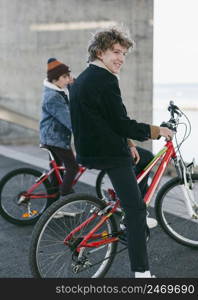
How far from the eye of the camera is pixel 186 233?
411 cm

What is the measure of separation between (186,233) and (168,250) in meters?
0.39

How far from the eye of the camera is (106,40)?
2752mm

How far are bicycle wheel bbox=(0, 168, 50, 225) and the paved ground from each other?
0.35 feet

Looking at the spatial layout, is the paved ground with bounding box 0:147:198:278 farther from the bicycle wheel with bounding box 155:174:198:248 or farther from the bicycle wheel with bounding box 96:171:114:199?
the bicycle wheel with bounding box 96:171:114:199

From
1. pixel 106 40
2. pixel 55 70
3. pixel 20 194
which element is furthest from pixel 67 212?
pixel 55 70

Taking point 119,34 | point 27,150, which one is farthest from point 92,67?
point 27,150

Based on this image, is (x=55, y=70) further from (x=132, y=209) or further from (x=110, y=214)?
(x=132, y=209)

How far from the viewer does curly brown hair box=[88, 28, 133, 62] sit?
2.76 m

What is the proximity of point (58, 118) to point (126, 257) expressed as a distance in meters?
1.47

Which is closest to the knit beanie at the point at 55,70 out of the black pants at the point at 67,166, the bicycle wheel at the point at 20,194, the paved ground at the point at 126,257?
the black pants at the point at 67,166

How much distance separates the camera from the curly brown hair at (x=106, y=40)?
2.76 m

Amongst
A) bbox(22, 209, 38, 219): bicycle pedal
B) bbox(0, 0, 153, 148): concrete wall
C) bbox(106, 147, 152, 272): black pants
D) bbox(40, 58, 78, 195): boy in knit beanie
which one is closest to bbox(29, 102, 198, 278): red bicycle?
bbox(106, 147, 152, 272): black pants

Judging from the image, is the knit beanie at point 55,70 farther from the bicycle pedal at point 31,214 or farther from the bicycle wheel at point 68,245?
the bicycle wheel at point 68,245

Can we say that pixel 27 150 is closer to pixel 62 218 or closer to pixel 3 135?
pixel 3 135
